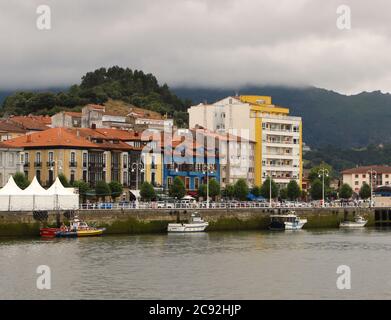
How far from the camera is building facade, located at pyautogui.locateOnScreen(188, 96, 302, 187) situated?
156 metres

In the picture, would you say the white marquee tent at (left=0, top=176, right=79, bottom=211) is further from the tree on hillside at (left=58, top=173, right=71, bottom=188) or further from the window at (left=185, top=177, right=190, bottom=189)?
the window at (left=185, top=177, right=190, bottom=189)

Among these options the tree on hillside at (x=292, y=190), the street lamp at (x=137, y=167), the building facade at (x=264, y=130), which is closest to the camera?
the street lamp at (x=137, y=167)

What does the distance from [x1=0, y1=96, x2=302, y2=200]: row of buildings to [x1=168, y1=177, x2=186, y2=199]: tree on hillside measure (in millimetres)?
4805

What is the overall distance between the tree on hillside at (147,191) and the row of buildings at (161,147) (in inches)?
190

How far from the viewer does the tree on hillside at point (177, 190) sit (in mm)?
124000

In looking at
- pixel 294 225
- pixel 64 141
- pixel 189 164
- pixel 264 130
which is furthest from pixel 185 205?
pixel 264 130

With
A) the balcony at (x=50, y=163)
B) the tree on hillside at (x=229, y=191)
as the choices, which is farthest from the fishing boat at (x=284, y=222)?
the balcony at (x=50, y=163)

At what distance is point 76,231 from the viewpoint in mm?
92812

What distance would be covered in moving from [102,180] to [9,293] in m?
69.6

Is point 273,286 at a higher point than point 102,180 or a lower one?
lower

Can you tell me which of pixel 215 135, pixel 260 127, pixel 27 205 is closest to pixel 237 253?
pixel 27 205

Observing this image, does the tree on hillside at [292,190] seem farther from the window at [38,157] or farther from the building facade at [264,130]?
the window at [38,157]
